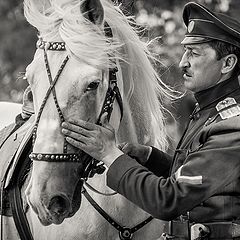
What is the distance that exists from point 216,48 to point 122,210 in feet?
3.88

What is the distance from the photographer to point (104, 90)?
374 centimetres

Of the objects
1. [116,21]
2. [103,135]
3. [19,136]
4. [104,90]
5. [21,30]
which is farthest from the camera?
[21,30]

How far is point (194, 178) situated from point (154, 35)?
673 cm

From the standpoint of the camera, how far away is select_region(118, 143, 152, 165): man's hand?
4.04 meters

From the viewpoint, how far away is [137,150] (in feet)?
13.4

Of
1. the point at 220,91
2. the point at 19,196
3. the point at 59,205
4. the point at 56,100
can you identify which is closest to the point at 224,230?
the point at 220,91

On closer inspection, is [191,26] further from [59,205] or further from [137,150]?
[59,205]

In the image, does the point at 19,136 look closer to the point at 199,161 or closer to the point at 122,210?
the point at 122,210

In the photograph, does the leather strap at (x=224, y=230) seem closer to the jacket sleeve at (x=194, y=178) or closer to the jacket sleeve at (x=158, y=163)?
the jacket sleeve at (x=194, y=178)

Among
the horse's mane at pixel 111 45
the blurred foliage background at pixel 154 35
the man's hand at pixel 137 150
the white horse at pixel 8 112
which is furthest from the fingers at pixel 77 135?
the blurred foliage background at pixel 154 35

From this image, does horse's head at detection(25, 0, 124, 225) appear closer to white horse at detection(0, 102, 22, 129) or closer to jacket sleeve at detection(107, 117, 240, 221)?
jacket sleeve at detection(107, 117, 240, 221)

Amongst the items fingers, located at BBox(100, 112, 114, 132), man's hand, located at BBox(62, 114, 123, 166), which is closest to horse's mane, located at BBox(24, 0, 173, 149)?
fingers, located at BBox(100, 112, 114, 132)

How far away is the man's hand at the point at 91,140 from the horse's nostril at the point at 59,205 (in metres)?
0.26

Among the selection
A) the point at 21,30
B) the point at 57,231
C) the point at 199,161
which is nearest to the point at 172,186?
the point at 199,161
